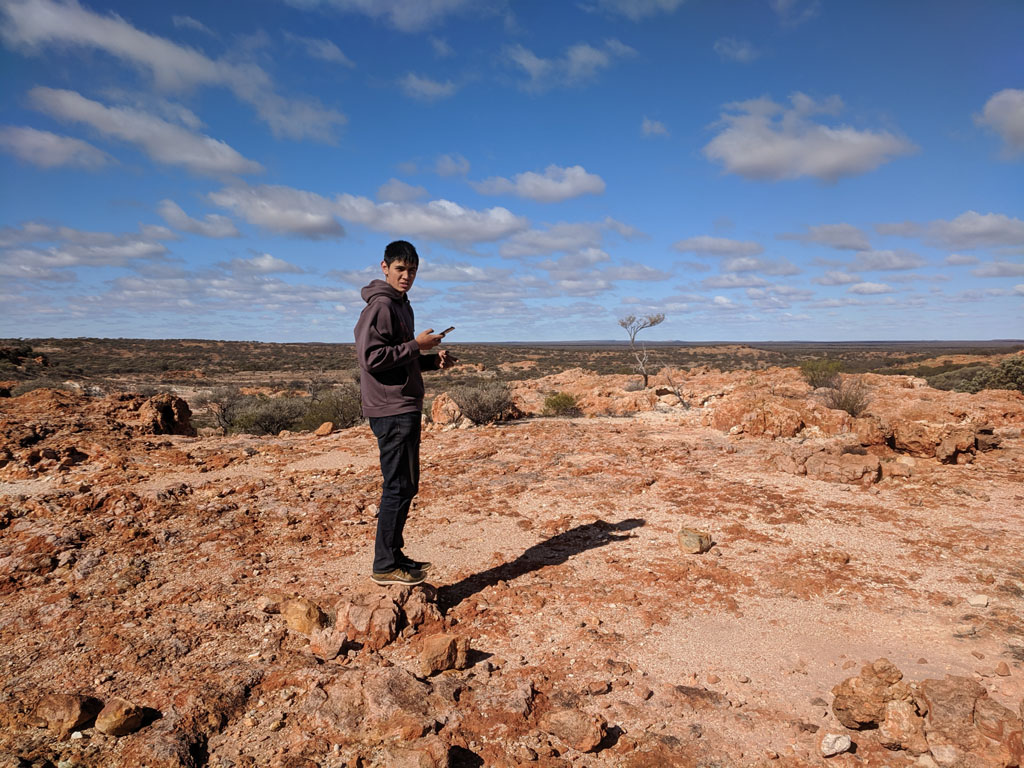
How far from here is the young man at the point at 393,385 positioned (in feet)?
10.0

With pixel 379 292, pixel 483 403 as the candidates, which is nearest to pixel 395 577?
pixel 379 292

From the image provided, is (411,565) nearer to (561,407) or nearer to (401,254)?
(401,254)

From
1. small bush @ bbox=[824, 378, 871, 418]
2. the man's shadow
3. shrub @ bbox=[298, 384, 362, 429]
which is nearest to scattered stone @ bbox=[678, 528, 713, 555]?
the man's shadow

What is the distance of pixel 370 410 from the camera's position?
3.18 m

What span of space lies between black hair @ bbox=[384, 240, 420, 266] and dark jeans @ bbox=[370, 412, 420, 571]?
2.97 ft

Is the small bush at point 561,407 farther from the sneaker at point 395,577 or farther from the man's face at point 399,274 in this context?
the man's face at point 399,274

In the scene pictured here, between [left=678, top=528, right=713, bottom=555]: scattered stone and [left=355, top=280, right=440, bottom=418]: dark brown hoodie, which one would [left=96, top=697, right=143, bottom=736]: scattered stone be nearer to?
[left=355, top=280, right=440, bottom=418]: dark brown hoodie

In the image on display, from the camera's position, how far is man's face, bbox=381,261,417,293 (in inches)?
126

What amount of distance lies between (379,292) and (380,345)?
0.34 m

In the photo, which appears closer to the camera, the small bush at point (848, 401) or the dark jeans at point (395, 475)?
the dark jeans at point (395, 475)

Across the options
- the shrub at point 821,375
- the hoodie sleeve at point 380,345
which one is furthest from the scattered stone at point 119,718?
the shrub at point 821,375

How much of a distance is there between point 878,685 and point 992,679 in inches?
28.5

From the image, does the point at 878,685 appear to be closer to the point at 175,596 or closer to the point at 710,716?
the point at 710,716

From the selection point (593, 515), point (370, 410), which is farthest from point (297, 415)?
point (370, 410)
